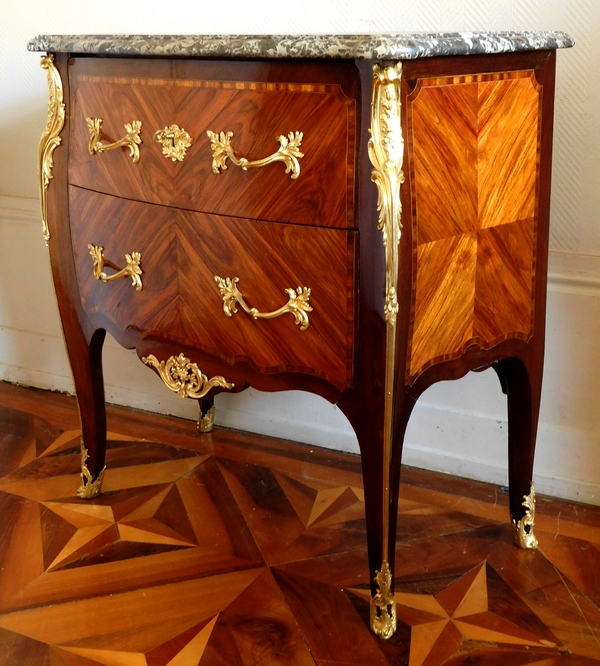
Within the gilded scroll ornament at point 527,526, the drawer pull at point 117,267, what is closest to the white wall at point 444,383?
the gilded scroll ornament at point 527,526

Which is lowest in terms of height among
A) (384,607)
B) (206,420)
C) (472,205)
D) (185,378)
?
(206,420)

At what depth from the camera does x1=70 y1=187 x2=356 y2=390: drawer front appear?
1.07 m

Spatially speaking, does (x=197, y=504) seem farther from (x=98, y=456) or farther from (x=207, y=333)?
(x=207, y=333)

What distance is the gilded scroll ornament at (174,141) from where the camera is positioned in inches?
45.0

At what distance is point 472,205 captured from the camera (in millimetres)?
1104

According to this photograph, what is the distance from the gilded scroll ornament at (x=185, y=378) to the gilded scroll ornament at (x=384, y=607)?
15.0 inches

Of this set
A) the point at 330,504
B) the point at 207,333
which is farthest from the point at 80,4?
the point at 330,504

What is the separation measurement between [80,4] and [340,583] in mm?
1449

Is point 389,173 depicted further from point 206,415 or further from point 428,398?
point 206,415

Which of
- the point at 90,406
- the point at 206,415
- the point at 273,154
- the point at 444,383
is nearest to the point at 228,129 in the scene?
the point at 273,154

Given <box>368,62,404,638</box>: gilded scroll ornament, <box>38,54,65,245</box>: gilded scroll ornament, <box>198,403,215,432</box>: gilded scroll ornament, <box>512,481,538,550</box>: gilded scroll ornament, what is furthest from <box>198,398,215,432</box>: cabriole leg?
<box>368,62,404,638</box>: gilded scroll ornament

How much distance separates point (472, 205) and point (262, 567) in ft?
2.44

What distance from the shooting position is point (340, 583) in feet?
4.41

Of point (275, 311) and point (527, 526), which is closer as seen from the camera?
point (275, 311)
